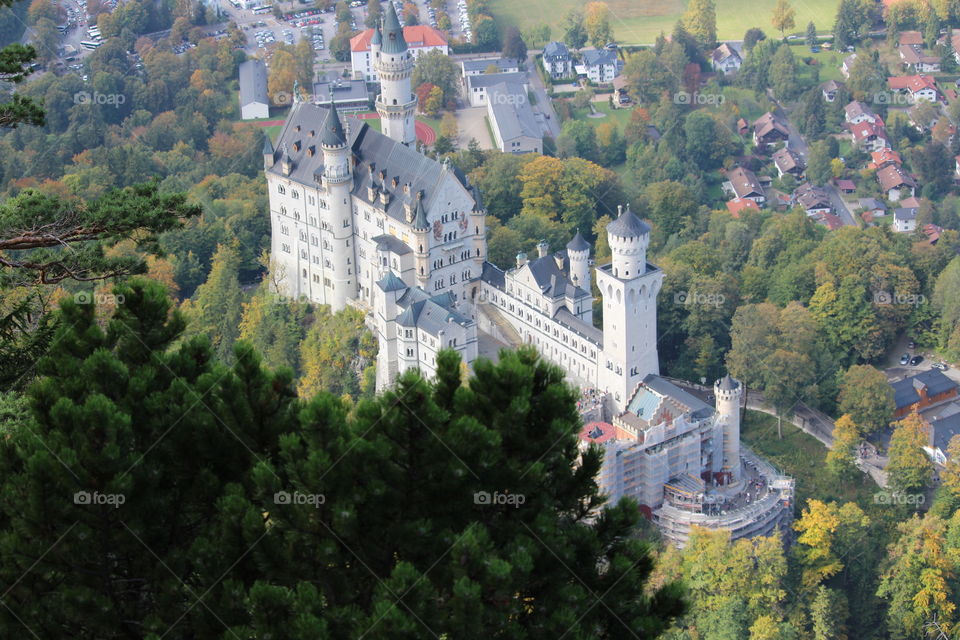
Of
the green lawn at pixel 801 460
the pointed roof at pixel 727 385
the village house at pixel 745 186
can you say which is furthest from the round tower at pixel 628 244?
the village house at pixel 745 186

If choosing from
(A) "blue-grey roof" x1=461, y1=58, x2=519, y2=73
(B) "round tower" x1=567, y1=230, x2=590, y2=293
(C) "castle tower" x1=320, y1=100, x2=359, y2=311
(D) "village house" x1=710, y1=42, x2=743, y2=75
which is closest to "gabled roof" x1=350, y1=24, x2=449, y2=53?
(A) "blue-grey roof" x1=461, y1=58, x2=519, y2=73

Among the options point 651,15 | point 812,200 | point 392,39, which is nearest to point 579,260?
point 392,39

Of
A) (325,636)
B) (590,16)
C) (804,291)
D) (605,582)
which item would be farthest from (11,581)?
(590,16)

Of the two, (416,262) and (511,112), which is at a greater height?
(416,262)

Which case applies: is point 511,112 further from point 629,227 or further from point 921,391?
point 629,227

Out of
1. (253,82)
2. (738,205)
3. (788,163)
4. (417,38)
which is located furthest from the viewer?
(417,38)

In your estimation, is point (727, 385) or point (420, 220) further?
point (420, 220)
